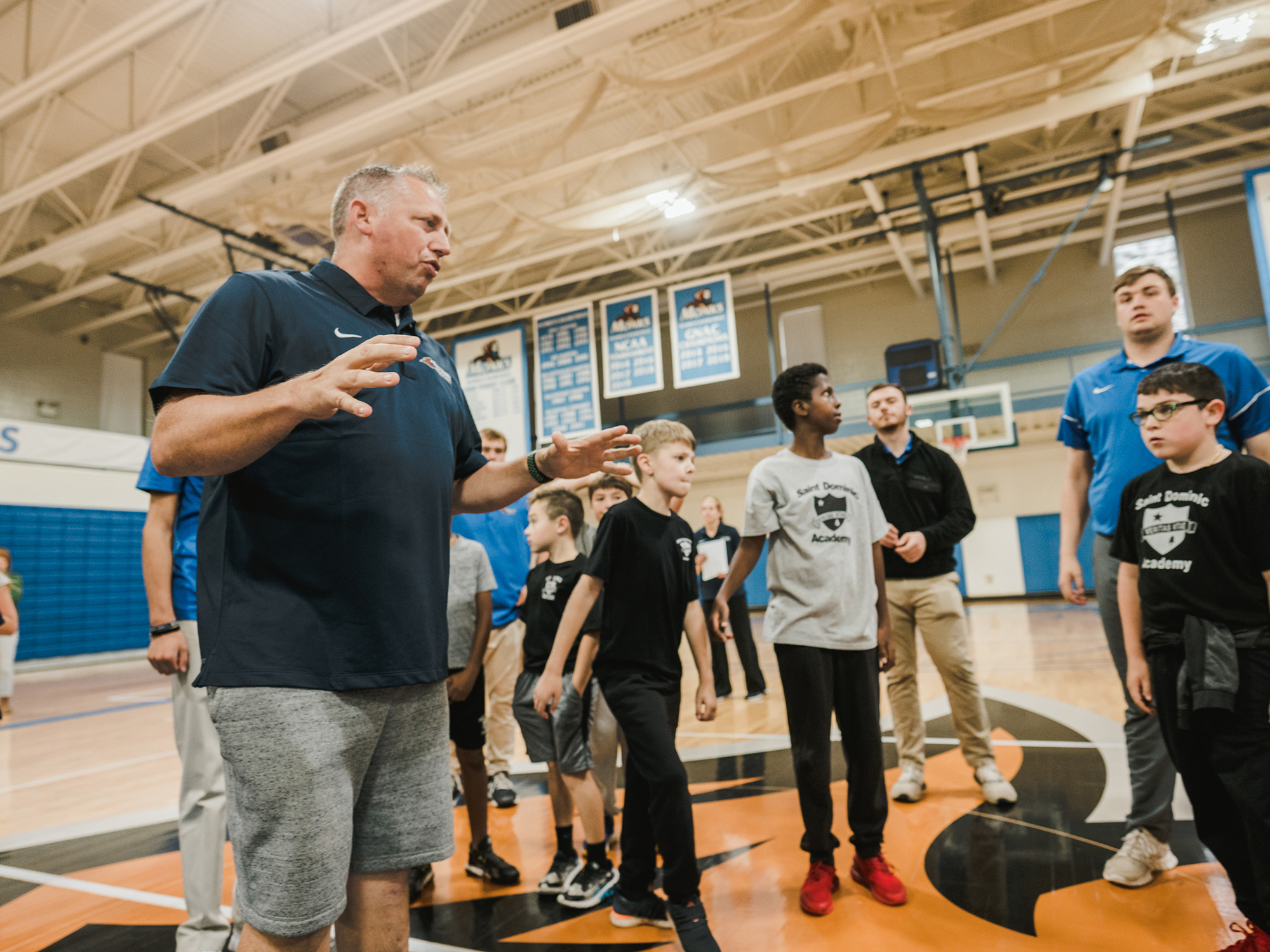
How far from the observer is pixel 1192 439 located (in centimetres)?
204

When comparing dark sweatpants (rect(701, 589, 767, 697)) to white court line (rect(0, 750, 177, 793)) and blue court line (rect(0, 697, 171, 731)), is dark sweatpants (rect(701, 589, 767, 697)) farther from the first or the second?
blue court line (rect(0, 697, 171, 731))

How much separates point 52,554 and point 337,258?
14.0 m

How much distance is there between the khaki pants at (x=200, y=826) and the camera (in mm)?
2182

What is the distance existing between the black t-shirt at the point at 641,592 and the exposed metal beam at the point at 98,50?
7.48 metres

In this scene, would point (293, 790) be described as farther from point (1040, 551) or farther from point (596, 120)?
point (1040, 551)

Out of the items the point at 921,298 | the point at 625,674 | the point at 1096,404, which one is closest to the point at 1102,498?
the point at 1096,404

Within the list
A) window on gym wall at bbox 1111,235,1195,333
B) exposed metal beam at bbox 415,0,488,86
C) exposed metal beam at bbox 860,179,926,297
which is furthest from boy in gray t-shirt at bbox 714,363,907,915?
window on gym wall at bbox 1111,235,1195,333

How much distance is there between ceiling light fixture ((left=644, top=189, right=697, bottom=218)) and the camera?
33.5 ft

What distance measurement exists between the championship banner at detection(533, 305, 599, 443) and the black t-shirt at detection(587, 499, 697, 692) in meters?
9.02

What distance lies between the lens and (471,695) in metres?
2.99

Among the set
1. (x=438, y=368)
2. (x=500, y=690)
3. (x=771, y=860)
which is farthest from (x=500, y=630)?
(x=438, y=368)

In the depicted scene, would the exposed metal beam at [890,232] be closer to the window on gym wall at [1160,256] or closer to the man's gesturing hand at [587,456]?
the window on gym wall at [1160,256]

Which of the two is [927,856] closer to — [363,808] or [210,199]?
[363,808]

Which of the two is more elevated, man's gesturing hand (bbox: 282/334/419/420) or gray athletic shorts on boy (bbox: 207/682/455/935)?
man's gesturing hand (bbox: 282/334/419/420)
